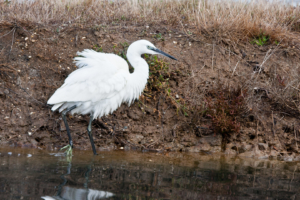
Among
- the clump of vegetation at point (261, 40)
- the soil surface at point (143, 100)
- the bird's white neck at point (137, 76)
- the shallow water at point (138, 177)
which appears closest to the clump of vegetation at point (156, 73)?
the soil surface at point (143, 100)

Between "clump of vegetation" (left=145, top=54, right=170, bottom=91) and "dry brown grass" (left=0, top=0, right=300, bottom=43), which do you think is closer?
"clump of vegetation" (left=145, top=54, right=170, bottom=91)

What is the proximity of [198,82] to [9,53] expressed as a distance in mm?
3499

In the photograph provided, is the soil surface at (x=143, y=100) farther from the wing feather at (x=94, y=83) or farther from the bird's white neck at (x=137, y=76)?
the wing feather at (x=94, y=83)

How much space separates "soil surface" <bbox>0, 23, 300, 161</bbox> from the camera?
5.25 m

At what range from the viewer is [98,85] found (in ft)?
15.2

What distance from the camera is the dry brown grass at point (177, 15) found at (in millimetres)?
6523

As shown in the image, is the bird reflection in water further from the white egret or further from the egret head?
the egret head

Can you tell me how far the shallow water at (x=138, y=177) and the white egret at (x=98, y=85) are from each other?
0.69 meters

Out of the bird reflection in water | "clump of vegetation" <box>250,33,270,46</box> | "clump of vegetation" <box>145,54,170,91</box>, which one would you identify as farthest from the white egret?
"clump of vegetation" <box>250,33,270,46</box>

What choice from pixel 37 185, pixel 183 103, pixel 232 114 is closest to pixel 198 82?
pixel 183 103

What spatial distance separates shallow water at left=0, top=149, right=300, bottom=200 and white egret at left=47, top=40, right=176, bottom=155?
2.27 feet

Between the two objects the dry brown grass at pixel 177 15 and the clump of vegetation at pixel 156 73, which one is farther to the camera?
the dry brown grass at pixel 177 15

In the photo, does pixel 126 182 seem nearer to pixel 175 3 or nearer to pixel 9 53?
pixel 9 53

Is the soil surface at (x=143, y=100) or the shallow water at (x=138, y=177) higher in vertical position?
the soil surface at (x=143, y=100)
